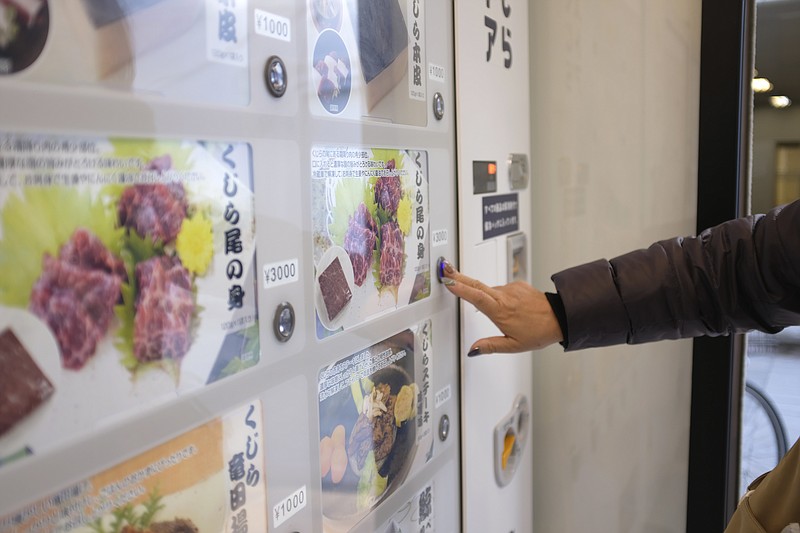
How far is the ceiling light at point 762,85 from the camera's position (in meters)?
1.78

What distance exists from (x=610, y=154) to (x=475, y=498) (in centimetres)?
100

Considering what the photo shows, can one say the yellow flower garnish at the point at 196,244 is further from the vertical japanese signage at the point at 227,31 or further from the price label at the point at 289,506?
the price label at the point at 289,506

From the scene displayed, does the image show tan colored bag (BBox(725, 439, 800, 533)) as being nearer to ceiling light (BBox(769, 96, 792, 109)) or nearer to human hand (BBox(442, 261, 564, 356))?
human hand (BBox(442, 261, 564, 356))

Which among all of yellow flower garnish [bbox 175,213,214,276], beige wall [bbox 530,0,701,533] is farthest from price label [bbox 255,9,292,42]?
beige wall [bbox 530,0,701,533]

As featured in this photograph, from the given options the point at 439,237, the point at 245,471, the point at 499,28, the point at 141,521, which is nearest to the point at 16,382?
the point at 141,521

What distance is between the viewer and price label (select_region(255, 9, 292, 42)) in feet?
2.77

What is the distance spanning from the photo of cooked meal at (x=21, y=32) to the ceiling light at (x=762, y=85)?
1766mm

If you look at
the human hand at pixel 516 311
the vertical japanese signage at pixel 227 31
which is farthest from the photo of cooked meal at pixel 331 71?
the human hand at pixel 516 311

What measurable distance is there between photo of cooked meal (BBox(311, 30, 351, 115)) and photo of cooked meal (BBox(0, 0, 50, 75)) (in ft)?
1.36

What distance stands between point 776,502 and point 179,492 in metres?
0.93

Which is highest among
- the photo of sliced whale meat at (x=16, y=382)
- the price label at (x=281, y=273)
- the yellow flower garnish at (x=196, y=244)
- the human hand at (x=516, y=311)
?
the yellow flower garnish at (x=196, y=244)

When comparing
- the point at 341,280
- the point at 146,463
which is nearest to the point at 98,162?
the point at 146,463

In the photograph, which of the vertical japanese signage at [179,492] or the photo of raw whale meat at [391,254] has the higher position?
the photo of raw whale meat at [391,254]

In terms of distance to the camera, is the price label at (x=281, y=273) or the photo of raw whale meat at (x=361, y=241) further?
the photo of raw whale meat at (x=361, y=241)
